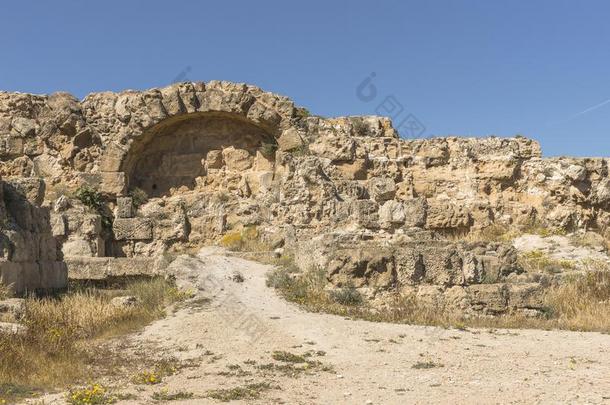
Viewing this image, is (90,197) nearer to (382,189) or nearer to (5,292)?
(382,189)

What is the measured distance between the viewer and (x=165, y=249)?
52.1ft

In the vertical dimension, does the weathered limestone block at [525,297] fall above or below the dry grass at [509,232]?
below

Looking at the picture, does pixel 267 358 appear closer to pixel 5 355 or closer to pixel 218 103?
pixel 5 355

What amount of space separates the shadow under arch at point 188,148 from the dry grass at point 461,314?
26.5ft

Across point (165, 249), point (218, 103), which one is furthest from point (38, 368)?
point (218, 103)

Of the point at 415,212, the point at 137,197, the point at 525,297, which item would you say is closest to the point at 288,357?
the point at 525,297

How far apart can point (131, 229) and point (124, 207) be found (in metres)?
0.64

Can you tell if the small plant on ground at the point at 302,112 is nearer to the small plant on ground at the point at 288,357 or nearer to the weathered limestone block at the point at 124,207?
the weathered limestone block at the point at 124,207

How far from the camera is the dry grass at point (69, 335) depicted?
215 inches

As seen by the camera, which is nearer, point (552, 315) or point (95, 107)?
point (552, 315)

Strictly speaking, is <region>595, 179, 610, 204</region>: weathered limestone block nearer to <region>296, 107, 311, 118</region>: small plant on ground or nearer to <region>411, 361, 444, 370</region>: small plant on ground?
<region>296, 107, 311, 118</region>: small plant on ground

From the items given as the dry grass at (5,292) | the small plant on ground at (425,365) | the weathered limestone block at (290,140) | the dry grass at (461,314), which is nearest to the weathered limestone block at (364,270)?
the dry grass at (461,314)

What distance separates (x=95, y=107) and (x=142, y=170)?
7.18 feet

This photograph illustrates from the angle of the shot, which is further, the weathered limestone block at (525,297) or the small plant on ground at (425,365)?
the weathered limestone block at (525,297)
